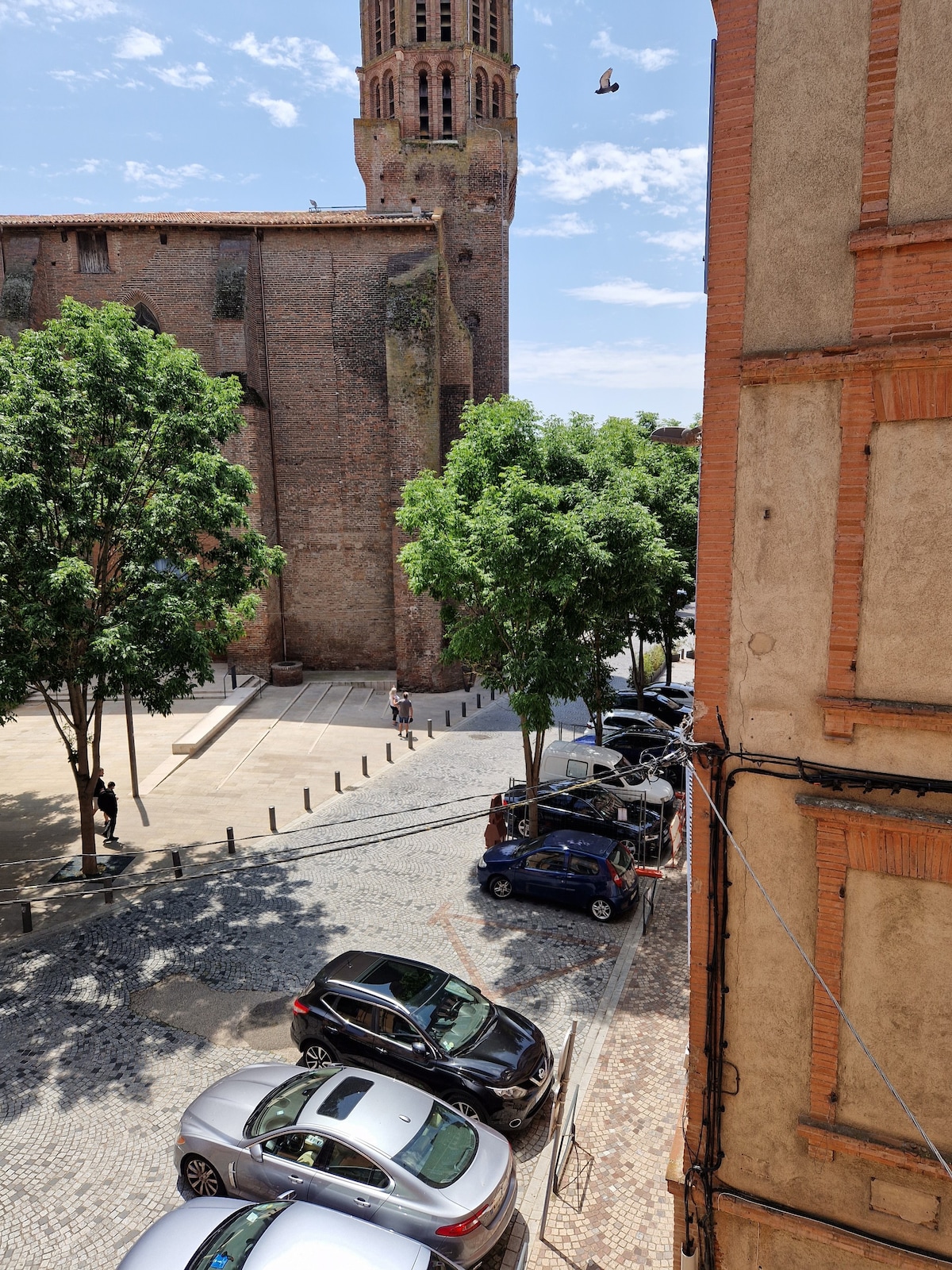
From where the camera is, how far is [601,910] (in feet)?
39.3

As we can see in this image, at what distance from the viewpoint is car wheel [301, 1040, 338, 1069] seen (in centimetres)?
866

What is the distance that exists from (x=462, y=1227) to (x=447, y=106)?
36.0 metres

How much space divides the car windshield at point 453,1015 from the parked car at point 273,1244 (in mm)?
2424

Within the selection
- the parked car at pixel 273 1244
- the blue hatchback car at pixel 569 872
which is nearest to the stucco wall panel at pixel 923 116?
the parked car at pixel 273 1244

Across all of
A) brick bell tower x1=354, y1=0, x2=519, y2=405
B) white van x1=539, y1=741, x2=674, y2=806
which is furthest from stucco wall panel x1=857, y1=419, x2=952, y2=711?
brick bell tower x1=354, y1=0, x2=519, y2=405

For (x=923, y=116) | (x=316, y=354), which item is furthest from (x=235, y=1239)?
(x=316, y=354)

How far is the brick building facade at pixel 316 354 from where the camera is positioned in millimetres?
25094

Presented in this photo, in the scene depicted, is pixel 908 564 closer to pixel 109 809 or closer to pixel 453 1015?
pixel 453 1015

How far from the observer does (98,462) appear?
11.9 meters

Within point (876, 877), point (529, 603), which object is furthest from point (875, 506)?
point (529, 603)

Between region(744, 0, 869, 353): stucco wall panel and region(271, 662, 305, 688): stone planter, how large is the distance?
23397 mm

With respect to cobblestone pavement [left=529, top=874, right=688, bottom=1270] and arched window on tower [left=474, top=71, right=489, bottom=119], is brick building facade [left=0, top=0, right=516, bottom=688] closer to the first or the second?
arched window on tower [left=474, top=71, right=489, bottom=119]

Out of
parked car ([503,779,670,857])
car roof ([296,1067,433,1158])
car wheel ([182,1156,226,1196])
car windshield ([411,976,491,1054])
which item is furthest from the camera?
parked car ([503,779,670,857])

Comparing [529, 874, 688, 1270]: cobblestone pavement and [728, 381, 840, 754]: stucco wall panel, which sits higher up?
[728, 381, 840, 754]: stucco wall panel
